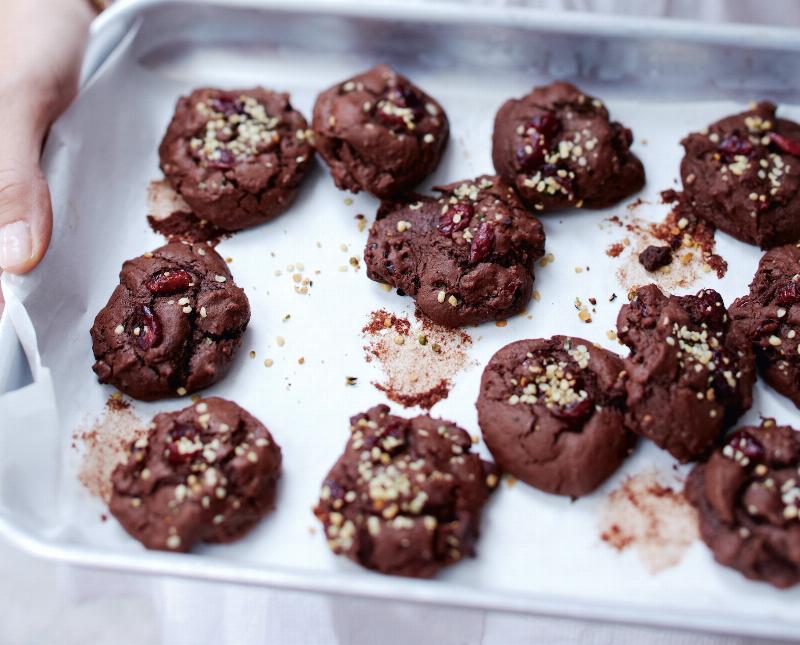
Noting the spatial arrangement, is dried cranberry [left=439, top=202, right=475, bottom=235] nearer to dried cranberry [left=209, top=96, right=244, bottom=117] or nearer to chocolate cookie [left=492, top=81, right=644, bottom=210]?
chocolate cookie [left=492, top=81, right=644, bottom=210]

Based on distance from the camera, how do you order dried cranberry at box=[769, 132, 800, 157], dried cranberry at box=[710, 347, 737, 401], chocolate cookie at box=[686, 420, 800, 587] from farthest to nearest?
1. dried cranberry at box=[769, 132, 800, 157]
2. dried cranberry at box=[710, 347, 737, 401]
3. chocolate cookie at box=[686, 420, 800, 587]

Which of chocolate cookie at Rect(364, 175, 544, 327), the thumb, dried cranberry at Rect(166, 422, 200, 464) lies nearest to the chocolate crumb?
chocolate cookie at Rect(364, 175, 544, 327)

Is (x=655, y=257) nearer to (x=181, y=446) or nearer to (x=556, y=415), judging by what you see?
(x=556, y=415)

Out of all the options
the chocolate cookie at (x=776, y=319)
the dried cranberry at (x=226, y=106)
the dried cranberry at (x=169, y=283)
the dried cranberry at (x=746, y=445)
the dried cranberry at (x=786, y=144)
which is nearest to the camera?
the dried cranberry at (x=746, y=445)

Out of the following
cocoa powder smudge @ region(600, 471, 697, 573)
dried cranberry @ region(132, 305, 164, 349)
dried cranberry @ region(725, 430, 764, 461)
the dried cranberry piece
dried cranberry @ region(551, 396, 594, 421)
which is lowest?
cocoa powder smudge @ region(600, 471, 697, 573)

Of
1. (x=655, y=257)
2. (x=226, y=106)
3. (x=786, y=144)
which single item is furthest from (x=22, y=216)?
(x=786, y=144)

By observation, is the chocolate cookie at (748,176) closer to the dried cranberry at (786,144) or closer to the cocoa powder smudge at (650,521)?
the dried cranberry at (786,144)

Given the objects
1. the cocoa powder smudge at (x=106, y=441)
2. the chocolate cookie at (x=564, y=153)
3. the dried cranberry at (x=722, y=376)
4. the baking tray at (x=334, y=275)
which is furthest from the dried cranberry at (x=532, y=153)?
the cocoa powder smudge at (x=106, y=441)
